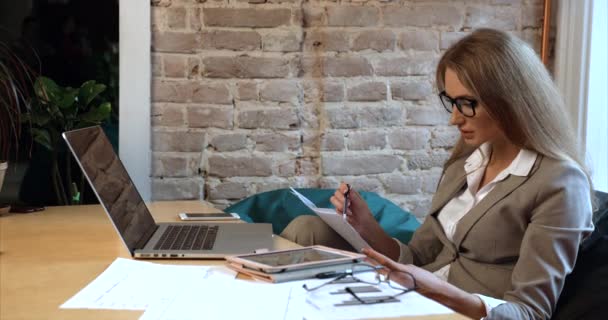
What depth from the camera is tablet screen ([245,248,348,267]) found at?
57.2 inches

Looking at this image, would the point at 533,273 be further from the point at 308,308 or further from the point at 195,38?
the point at 195,38

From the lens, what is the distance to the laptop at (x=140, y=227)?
1670 mm

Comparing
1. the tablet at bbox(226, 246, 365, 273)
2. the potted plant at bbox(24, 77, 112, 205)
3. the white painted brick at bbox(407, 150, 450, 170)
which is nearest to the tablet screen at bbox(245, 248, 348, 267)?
the tablet at bbox(226, 246, 365, 273)

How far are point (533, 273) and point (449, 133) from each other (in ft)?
4.63

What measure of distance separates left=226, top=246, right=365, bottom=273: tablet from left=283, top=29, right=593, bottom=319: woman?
0.71 feet

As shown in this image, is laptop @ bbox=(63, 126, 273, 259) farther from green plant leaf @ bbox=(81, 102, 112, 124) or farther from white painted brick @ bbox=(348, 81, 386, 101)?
white painted brick @ bbox=(348, 81, 386, 101)

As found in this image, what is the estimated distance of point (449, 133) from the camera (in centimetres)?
307

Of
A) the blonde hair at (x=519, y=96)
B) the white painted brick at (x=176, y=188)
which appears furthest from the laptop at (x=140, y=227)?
the white painted brick at (x=176, y=188)

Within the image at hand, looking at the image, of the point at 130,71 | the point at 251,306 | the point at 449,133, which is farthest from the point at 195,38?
the point at 251,306

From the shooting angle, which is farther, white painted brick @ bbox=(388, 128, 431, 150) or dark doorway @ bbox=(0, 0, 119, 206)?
white painted brick @ bbox=(388, 128, 431, 150)

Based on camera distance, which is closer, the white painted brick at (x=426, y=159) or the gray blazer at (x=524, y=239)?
the gray blazer at (x=524, y=239)

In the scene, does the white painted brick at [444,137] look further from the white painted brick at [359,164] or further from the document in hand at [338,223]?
the document in hand at [338,223]

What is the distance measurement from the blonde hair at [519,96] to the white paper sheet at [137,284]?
812mm

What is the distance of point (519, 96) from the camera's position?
1.90 m
